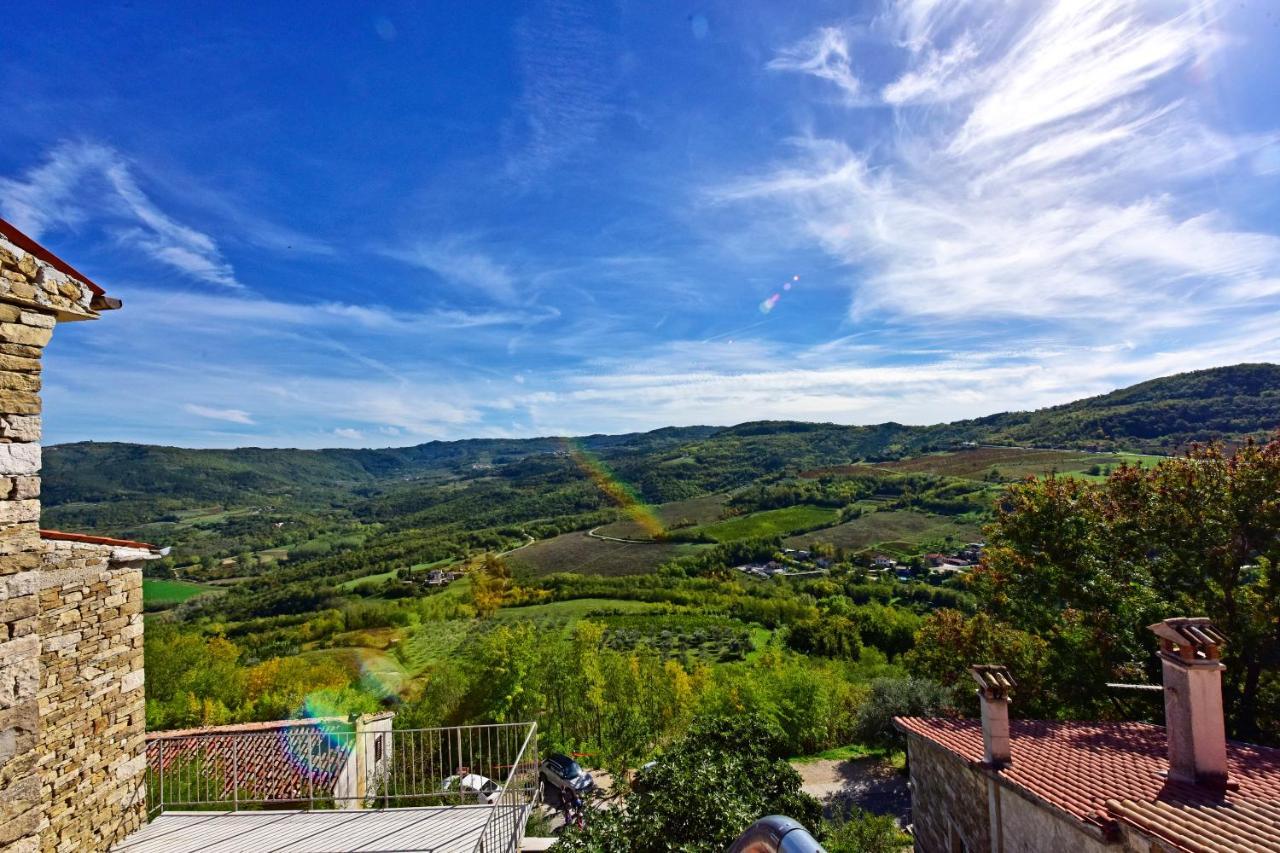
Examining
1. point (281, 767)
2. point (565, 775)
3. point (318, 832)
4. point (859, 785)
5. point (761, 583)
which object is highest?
point (318, 832)

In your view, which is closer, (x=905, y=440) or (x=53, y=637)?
(x=53, y=637)

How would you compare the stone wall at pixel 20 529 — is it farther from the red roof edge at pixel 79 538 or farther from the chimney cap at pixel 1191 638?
the chimney cap at pixel 1191 638

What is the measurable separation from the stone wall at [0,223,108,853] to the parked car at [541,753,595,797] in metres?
16.2

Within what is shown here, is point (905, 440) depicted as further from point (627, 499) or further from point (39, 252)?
point (39, 252)

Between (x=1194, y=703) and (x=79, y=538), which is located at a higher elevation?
(x=79, y=538)

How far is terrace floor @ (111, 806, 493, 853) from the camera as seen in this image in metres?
7.45

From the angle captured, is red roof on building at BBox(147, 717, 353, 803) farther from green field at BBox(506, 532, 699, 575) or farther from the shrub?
green field at BBox(506, 532, 699, 575)

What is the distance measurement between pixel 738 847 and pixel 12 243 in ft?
21.6

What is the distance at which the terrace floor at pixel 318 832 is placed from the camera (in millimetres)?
7445

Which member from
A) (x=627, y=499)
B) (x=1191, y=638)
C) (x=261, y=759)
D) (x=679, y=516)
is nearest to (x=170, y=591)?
(x=679, y=516)

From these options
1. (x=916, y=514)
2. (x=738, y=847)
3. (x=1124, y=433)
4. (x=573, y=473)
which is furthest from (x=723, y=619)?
(x=573, y=473)

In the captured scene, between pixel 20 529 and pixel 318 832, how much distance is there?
22.1ft

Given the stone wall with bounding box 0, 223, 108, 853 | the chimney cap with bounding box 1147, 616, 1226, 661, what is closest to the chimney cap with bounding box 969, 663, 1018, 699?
the chimney cap with bounding box 1147, 616, 1226, 661

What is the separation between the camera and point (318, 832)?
8.16 m
